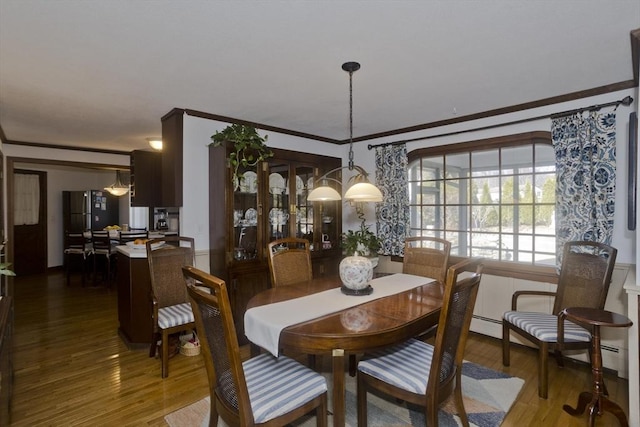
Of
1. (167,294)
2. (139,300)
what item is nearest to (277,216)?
(167,294)

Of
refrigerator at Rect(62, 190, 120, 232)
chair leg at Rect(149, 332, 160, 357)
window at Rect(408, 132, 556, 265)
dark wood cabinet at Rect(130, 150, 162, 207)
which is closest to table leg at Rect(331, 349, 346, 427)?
chair leg at Rect(149, 332, 160, 357)

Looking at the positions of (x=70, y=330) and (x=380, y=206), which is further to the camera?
(x=380, y=206)

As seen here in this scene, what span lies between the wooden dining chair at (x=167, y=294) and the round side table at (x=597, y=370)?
9.13 ft

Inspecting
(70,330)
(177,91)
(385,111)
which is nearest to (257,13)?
(177,91)

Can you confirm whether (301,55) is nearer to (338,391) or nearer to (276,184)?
(276,184)

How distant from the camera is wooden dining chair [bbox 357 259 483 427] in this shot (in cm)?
164

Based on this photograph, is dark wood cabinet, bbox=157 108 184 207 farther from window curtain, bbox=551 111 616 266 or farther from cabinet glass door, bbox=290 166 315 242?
→ window curtain, bbox=551 111 616 266

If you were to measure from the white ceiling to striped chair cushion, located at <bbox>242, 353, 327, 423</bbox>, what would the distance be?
1823 mm

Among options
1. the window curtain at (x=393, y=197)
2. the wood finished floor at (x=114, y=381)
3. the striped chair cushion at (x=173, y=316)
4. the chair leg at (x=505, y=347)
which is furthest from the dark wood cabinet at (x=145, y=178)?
the chair leg at (x=505, y=347)

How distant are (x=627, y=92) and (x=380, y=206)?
8.05 ft

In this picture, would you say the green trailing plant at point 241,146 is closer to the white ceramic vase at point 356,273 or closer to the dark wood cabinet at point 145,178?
the dark wood cabinet at point 145,178

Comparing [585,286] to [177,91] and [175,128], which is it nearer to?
[177,91]

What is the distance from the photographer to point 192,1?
1586 millimetres

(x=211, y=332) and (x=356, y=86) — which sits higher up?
(x=356, y=86)
